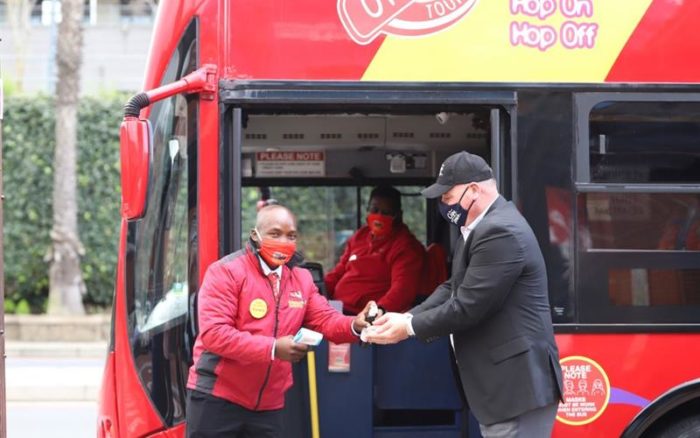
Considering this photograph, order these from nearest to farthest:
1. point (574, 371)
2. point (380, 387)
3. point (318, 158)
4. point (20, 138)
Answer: point (574, 371) < point (380, 387) < point (318, 158) < point (20, 138)

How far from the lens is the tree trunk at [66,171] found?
1448 centimetres

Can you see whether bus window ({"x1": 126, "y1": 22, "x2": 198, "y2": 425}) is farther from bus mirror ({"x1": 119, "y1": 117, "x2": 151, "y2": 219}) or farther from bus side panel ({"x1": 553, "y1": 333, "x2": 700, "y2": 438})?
bus side panel ({"x1": 553, "y1": 333, "x2": 700, "y2": 438})

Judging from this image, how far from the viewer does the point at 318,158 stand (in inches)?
279

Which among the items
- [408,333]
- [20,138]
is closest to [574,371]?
[408,333]

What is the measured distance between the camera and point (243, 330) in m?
4.46

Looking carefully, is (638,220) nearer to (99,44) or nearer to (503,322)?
(503,322)

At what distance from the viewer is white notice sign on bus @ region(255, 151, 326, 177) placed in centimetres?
703

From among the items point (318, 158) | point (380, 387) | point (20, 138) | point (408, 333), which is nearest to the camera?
point (408, 333)

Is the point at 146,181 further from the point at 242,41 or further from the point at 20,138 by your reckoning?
the point at 20,138

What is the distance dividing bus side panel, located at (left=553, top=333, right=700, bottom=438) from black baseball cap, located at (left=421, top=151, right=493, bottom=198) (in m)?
0.94

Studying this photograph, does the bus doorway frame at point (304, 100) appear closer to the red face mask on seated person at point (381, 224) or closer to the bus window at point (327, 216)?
the red face mask on seated person at point (381, 224)

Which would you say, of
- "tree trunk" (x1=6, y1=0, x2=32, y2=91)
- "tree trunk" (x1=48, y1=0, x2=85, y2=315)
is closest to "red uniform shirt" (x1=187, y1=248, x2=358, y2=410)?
"tree trunk" (x1=48, y1=0, x2=85, y2=315)

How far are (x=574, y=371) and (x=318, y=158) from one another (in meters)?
2.87

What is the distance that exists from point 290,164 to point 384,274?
138 cm
